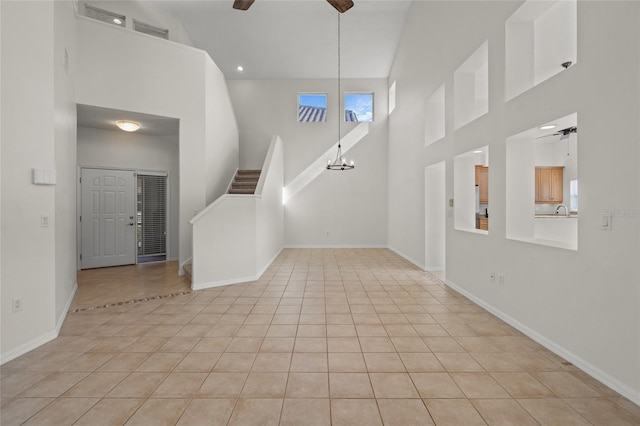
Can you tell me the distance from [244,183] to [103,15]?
4.29 m

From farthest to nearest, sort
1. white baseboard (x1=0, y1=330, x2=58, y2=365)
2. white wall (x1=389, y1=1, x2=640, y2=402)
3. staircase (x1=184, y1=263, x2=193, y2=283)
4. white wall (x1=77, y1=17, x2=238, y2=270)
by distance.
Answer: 1. staircase (x1=184, y1=263, x2=193, y2=283)
2. white wall (x1=77, y1=17, x2=238, y2=270)
3. white baseboard (x1=0, y1=330, x2=58, y2=365)
4. white wall (x1=389, y1=1, x2=640, y2=402)

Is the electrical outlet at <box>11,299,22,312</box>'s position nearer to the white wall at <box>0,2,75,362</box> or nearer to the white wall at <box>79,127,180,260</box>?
the white wall at <box>0,2,75,362</box>

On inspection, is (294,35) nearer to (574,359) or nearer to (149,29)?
(149,29)

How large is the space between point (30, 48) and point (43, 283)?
7.22 feet

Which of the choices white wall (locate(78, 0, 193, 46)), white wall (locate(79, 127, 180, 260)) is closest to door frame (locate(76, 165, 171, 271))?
white wall (locate(79, 127, 180, 260))

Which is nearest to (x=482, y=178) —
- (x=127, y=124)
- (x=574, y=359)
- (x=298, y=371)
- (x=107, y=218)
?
(x=574, y=359)

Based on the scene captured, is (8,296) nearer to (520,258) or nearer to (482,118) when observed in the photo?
(520,258)

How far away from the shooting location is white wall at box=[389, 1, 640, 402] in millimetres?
1877

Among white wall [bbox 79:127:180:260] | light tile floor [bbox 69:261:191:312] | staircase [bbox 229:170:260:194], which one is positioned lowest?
light tile floor [bbox 69:261:191:312]

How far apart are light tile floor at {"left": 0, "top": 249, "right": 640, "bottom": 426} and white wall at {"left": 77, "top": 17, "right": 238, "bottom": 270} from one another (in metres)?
2.73

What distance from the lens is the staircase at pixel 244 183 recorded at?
260 inches

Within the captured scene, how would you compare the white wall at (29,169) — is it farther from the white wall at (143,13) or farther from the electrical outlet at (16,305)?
the white wall at (143,13)

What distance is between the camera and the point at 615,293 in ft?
6.40

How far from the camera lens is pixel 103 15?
575cm
